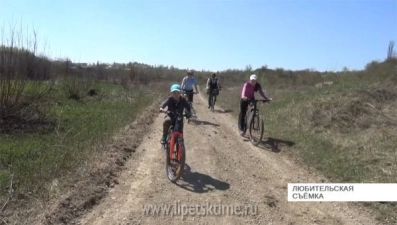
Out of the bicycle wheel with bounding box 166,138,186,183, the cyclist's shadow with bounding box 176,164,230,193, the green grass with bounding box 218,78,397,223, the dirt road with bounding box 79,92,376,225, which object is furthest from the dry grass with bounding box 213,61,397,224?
the bicycle wheel with bounding box 166,138,186,183

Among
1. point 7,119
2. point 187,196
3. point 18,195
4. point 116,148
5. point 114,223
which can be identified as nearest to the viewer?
point 114,223

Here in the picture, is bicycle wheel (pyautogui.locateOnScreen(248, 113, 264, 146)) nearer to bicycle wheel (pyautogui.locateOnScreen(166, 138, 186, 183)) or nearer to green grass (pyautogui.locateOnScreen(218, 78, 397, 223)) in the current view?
green grass (pyautogui.locateOnScreen(218, 78, 397, 223))

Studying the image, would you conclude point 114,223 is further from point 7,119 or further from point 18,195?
point 7,119

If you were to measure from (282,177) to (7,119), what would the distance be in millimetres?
9780

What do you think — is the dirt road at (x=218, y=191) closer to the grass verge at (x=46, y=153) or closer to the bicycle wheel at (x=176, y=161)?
the bicycle wheel at (x=176, y=161)

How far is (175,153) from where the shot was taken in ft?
24.2

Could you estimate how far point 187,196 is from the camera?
6266mm

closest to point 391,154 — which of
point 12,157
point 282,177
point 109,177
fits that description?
point 282,177

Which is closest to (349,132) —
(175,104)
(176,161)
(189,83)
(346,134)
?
(346,134)

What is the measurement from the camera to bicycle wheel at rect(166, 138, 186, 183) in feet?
23.0

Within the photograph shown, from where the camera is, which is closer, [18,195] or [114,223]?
[114,223]

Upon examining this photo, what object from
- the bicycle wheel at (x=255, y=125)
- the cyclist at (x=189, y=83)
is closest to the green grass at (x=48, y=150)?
the cyclist at (x=189, y=83)

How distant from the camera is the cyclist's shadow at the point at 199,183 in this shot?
6.70m

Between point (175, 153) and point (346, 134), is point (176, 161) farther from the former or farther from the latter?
point (346, 134)
